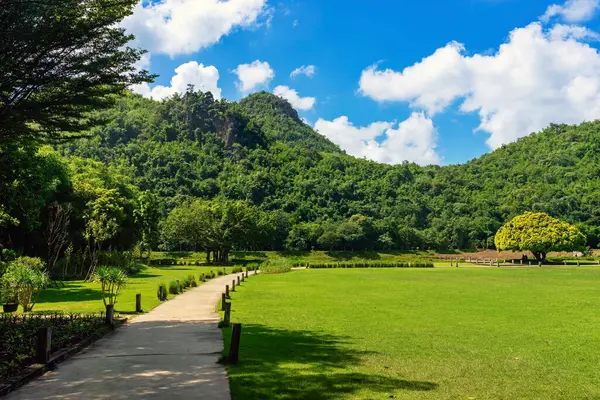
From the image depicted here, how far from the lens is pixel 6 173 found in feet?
48.3

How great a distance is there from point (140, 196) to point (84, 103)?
5320 centimetres

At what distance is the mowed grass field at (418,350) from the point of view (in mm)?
7855

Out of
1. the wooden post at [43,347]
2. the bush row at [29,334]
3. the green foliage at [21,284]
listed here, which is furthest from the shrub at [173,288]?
the wooden post at [43,347]

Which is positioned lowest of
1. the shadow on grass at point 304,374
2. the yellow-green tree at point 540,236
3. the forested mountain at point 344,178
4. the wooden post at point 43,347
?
the shadow on grass at point 304,374

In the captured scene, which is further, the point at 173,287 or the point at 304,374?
the point at 173,287

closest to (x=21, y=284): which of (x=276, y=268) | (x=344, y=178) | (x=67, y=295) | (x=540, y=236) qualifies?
(x=67, y=295)

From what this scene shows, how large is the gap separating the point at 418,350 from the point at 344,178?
420 ft

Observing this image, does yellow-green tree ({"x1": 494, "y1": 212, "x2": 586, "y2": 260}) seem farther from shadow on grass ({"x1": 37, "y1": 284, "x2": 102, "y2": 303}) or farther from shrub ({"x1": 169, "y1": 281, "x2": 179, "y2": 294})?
shadow on grass ({"x1": 37, "y1": 284, "x2": 102, "y2": 303})

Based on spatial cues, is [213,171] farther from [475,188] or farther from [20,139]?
[20,139]

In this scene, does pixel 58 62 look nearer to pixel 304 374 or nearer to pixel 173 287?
pixel 304 374

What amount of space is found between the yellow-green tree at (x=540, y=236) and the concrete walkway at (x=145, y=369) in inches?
2563

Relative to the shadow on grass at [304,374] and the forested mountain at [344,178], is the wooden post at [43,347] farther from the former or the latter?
the forested mountain at [344,178]

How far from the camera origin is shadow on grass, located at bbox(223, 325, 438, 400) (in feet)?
24.7

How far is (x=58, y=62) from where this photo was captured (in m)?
10.9
